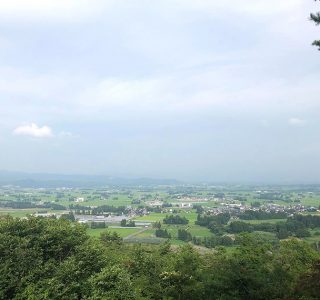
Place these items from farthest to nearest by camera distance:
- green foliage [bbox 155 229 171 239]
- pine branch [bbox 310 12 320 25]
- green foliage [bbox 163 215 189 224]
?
green foliage [bbox 163 215 189 224], green foliage [bbox 155 229 171 239], pine branch [bbox 310 12 320 25]

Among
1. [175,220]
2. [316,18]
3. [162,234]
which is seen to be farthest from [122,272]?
[175,220]

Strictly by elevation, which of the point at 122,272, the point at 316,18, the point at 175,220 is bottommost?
the point at 175,220

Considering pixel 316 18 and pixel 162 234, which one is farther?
pixel 162 234

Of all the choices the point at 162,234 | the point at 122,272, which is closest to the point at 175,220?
the point at 162,234

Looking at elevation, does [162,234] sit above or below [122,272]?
below

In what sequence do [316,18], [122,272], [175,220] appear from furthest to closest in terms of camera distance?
[175,220]
[122,272]
[316,18]

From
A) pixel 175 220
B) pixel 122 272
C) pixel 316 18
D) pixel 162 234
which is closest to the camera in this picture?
pixel 316 18

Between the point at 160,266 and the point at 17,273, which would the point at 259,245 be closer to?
the point at 160,266

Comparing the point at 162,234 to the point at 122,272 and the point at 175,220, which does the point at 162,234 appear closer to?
Result: the point at 175,220

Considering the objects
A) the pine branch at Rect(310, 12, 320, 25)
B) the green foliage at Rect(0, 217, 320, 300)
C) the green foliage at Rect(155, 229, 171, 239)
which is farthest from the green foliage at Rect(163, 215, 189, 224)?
the pine branch at Rect(310, 12, 320, 25)

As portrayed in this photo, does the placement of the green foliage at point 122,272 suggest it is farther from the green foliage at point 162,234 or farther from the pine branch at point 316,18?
the green foliage at point 162,234

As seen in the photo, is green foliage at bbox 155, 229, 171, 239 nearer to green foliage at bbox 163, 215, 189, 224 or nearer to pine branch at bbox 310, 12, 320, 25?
green foliage at bbox 163, 215, 189, 224

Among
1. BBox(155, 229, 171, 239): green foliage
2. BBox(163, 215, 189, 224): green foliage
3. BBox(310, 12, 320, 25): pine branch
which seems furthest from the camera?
BBox(163, 215, 189, 224): green foliage
